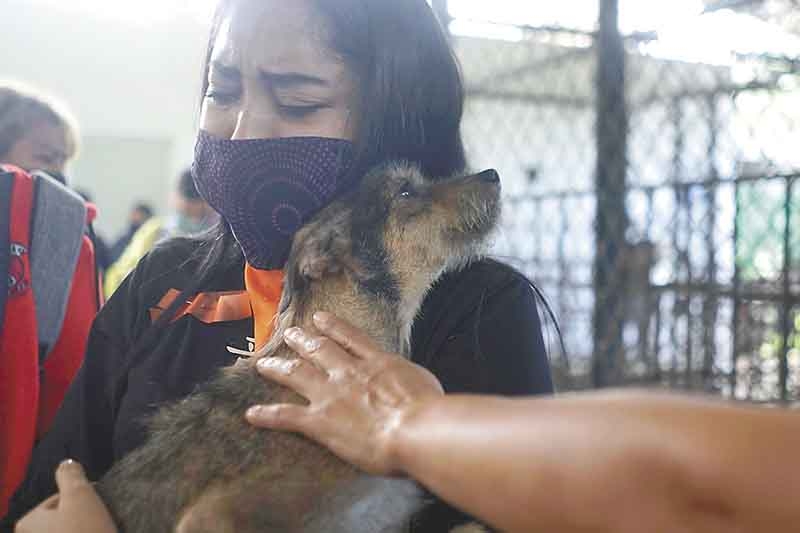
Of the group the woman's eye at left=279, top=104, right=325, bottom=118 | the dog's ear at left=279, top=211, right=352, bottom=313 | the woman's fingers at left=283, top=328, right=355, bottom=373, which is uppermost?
the woman's eye at left=279, top=104, right=325, bottom=118

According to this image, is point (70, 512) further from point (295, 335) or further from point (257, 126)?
point (257, 126)

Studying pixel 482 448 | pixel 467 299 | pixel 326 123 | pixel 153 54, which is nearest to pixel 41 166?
pixel 326 123

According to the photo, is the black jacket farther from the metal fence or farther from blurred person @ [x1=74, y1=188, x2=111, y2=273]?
the metal fence

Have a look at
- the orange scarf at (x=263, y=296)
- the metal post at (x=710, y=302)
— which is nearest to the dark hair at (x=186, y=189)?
the metal post at (x=710, y=302)

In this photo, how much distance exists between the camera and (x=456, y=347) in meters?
1.54

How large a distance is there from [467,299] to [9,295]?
123 cm

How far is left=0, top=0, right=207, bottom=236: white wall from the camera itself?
13.3 meters

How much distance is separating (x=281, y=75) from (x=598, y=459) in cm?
112

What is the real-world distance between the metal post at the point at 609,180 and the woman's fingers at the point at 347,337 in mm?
2985

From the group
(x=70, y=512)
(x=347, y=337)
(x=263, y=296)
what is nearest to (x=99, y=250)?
(x=263, y=296)

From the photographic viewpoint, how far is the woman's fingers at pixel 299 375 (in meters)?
1.16

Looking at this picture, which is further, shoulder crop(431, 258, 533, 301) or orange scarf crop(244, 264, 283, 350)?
orange scarf crop(244, 264, 283, 350)

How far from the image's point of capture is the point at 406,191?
1857mm

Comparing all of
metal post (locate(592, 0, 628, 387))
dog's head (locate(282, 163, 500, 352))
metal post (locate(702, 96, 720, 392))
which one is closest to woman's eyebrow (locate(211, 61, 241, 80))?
dog's head (locate(282, 163, 500, 352))
